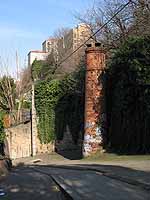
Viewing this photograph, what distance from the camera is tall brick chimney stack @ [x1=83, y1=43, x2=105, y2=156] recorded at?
33531 millimetres

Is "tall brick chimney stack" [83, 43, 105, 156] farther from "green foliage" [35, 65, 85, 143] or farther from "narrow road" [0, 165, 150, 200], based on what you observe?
"narrow road" [0, 165, 150, 200]

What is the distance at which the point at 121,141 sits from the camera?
31797mm

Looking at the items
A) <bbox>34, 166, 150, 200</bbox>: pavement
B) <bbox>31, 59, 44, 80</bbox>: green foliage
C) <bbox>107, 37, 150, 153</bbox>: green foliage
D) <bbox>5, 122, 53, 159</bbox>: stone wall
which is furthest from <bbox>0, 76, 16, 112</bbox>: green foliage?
<bbox>34, 166, 150, 200</bbox>: pavement

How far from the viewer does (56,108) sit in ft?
150

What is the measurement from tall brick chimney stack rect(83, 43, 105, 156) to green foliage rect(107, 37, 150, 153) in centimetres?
74

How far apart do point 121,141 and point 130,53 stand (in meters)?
6.16

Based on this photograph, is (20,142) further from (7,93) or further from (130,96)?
(7,93)

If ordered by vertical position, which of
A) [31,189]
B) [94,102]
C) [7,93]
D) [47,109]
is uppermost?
[7,93]

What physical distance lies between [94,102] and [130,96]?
484 cm

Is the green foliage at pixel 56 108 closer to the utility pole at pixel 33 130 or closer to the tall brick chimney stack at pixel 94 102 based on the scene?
the utility pole at pixel 33 130

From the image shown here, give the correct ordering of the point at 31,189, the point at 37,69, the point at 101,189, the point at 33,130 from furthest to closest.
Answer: the point at 37,69
the point at 33,130
the point at 31,189
the point at 101,189

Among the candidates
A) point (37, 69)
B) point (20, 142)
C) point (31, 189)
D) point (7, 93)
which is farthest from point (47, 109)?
point (37, 69)

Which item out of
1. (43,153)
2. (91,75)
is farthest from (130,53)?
(43,153)

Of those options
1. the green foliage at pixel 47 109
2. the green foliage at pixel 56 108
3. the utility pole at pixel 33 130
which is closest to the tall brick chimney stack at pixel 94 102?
the green foliage at pixel 56 108
